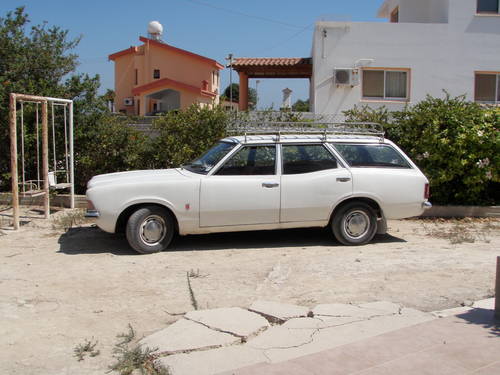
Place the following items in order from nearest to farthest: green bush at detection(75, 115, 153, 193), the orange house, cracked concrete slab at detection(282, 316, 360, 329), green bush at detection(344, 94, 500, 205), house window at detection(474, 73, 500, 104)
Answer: cracked concrete slab at detection(282, 316, 360, 329), green bush at detection(344, 94, 500, 205), green bush at detection(75, 115, 153, 193), house window at detection(474, 73, 500, 104), the orange house

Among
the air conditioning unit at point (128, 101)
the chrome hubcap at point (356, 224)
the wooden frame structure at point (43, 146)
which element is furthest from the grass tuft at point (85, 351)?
the air conditioning unit at point (128, 101)

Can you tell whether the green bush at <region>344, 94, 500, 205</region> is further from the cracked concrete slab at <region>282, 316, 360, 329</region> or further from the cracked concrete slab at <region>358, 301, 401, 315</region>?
the cracked concrete slab at <region>282, 316, 360, 329</region>

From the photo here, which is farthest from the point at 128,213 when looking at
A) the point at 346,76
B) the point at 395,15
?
the point at 395,15

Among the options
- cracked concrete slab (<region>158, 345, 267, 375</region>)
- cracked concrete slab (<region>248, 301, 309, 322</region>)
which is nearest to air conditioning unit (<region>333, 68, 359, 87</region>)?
cracked concrete slab (<region>248, 301, 309, 322</region>)

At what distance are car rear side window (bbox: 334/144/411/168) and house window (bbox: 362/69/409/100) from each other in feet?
38.0

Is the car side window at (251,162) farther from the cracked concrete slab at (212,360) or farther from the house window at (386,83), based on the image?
the house window at (386,83)

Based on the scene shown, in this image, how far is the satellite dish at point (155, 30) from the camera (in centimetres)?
3656

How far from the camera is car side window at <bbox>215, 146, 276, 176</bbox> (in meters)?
7.91

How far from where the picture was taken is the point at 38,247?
8070mm

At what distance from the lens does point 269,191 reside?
791cm

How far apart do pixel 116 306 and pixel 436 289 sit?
336 centimetres

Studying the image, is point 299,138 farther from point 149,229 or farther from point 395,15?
point 395,15

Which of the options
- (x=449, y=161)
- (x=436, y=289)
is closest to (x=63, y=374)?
(x=436, y=289)

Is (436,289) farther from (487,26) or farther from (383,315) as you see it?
(487,26)
